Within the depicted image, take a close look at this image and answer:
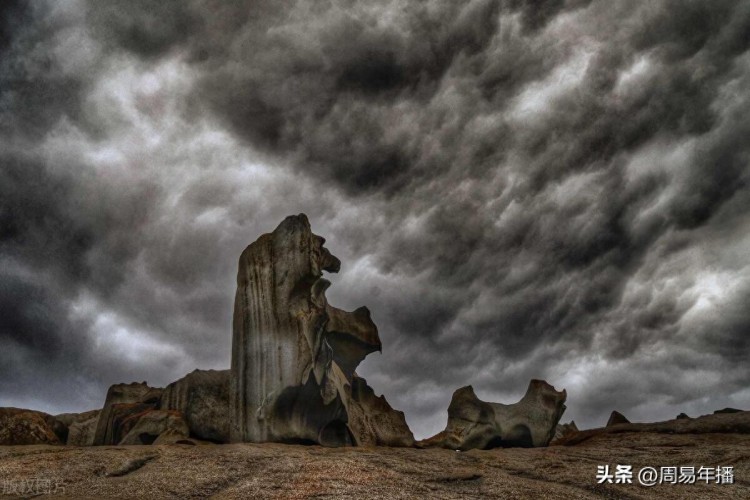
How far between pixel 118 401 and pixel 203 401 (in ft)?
22.4

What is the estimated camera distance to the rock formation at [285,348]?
61.9 feet

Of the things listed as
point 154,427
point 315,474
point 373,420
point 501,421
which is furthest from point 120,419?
point 501,421

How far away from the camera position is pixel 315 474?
40.8 feet

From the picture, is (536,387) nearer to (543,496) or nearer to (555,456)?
(555,456)

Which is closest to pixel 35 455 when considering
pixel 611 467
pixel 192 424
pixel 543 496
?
pixel 192 424

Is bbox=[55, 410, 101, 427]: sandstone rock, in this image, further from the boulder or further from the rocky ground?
the rocky ground

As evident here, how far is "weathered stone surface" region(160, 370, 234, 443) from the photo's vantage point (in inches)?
774

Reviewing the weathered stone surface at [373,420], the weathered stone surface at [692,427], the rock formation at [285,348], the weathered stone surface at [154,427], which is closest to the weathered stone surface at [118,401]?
the weathered stone surface at [154,427]

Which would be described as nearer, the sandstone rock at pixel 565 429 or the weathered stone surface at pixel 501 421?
the weathered stone surface at pixel 501 421

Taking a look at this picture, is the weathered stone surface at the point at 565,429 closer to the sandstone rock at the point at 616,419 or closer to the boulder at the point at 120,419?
the sandstone rock at the point at 616,419

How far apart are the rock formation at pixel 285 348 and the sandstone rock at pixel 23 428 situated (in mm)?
6928

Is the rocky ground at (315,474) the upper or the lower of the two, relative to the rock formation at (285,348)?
lower

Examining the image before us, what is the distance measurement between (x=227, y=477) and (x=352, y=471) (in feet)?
8.65

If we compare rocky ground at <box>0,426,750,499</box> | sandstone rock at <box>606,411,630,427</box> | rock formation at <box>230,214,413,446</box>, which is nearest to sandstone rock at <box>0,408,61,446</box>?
rocky ground at <box>0,426,750,499</box>
